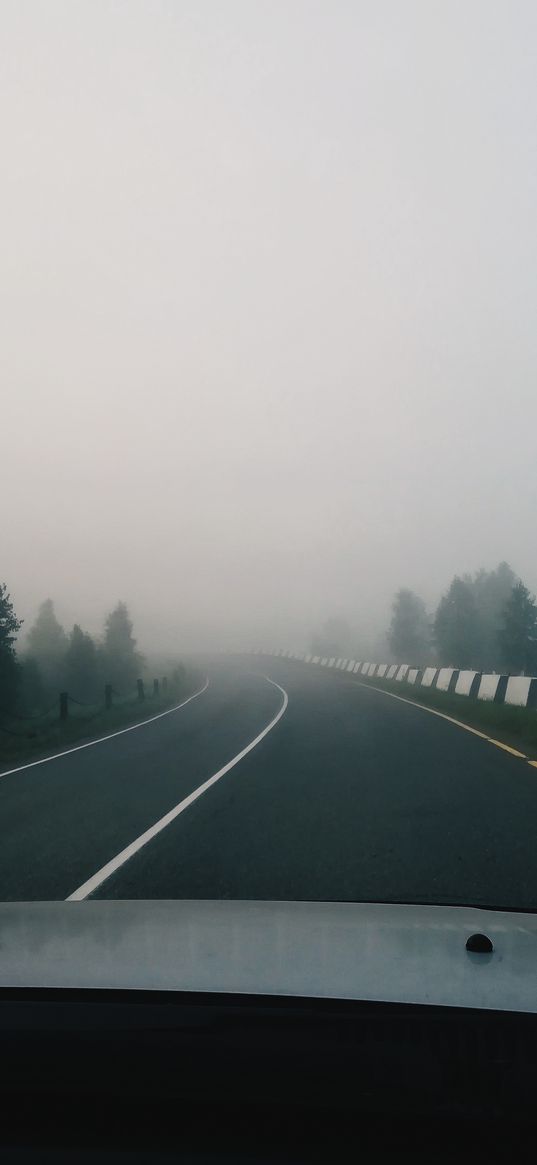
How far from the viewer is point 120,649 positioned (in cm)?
16675

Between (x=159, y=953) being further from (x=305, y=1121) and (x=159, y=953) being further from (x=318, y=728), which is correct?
(x=318, y=728)

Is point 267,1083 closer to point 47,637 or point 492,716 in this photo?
point 492,716

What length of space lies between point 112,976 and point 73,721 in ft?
82.2

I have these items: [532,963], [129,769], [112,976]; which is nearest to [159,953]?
[112,976]

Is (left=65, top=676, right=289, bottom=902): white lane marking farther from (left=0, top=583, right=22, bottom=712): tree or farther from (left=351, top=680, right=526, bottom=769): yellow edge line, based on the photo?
(left=0, top=583, right=22, bottom=712): tree

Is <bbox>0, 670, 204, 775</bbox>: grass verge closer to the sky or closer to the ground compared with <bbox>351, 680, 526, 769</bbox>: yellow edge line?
closer to the ground

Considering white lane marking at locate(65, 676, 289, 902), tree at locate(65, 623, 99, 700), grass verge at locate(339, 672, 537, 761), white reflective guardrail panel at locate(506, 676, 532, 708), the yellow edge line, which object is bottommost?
tree at locate(65, 623, 99, 700)

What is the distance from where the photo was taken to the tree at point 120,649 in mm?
152000

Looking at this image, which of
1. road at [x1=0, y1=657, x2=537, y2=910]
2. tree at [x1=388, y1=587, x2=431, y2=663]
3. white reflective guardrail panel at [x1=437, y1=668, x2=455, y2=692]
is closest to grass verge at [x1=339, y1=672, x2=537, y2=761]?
white reflective guardrail panel at [x1=437, y1=668, x2=455, y2=692]

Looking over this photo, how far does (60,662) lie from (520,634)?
249 ft

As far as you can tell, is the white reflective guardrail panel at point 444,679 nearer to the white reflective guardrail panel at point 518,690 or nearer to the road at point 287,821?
the white reflective guardrail panel at point 518,690

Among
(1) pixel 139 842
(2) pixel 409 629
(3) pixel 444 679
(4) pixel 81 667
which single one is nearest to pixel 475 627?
(2) pixel 409 629

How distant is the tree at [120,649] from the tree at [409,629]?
168 ft

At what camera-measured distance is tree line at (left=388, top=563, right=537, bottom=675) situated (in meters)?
140
